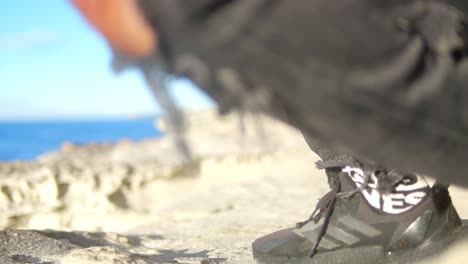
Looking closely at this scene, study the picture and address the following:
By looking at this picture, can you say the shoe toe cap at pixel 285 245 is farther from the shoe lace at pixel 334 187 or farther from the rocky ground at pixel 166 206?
the rocky ground at pixel 166 206

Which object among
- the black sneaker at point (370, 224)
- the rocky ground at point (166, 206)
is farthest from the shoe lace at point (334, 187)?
the rocky ground at point (166, 206)

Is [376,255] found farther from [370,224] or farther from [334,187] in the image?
[334,187]

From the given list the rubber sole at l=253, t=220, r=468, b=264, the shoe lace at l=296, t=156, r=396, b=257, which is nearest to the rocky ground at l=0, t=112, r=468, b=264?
the rubber sole at l=253, t=220, r=468, b=264

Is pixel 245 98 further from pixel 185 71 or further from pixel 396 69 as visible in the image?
pixel 396 69

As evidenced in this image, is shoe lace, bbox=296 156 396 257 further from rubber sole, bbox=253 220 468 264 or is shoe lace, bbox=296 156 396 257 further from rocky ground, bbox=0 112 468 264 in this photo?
rocky ground, bbox=0 112 468 264


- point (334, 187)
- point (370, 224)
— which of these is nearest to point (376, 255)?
point (370, 224)

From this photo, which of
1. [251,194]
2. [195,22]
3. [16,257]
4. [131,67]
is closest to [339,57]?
[195,22]
